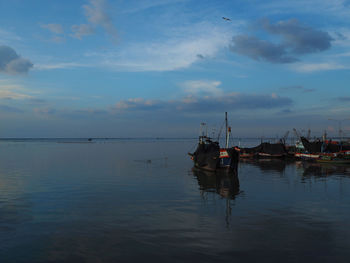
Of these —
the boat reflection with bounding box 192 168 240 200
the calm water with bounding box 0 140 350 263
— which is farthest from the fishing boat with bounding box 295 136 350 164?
the boat reflection with bounding box 192 168 240 200

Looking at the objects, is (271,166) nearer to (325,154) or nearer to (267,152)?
(325,154)

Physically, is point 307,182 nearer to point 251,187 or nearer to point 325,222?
point 251,187

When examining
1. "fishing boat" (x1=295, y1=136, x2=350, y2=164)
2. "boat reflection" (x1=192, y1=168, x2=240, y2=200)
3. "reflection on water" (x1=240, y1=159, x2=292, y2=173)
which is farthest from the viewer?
"fishing boat" (x1=295, y1=136, x2=350, y2=164)

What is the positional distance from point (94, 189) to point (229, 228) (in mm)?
15549

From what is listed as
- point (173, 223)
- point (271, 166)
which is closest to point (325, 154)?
point (271, 166)

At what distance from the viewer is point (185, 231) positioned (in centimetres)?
1487

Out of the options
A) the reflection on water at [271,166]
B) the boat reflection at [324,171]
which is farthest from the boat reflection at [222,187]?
the reflection on water at [271,166]

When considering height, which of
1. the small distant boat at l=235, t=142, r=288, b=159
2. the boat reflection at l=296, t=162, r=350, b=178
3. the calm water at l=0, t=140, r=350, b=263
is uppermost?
the small distant boat at l=235, t=142, r=288, b=159

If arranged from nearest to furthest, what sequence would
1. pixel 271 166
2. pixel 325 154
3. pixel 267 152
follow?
pixel 271 166 → pixel 325 154 → pixel 267 152

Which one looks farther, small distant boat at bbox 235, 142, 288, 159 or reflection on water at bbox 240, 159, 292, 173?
small distant boat at bbox 235, 142, 288, 159

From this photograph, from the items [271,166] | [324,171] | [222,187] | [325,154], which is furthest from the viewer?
[325,154]

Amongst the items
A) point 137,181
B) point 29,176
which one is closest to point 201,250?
point 137,181

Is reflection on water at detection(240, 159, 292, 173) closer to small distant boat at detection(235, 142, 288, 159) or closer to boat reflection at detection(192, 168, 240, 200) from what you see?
small distant boat at detection(235, 142, 288, 159)

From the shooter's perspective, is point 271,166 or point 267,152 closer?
point 271,166
